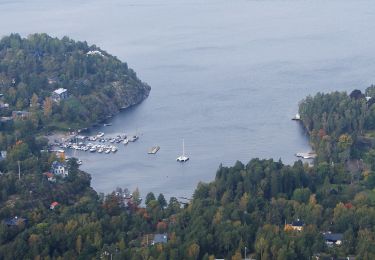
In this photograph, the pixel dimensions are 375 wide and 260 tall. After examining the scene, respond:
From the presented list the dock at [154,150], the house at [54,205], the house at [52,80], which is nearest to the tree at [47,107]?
the house at [52,80]

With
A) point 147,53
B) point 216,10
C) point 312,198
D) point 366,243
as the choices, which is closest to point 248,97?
point 147,53

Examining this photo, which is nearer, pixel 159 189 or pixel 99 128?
pixel 159 189

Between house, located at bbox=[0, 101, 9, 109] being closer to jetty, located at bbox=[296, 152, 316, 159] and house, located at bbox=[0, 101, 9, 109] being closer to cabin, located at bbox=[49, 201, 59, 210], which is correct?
cabin, located at bbox=[49, 201, 59, 210]

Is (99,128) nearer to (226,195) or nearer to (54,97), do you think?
(54,97)

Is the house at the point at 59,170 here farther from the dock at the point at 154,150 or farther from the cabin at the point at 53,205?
the dock at the point at 154,150

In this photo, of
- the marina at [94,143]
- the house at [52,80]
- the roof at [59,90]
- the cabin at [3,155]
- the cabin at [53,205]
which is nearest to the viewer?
the cabin at [53,205]
